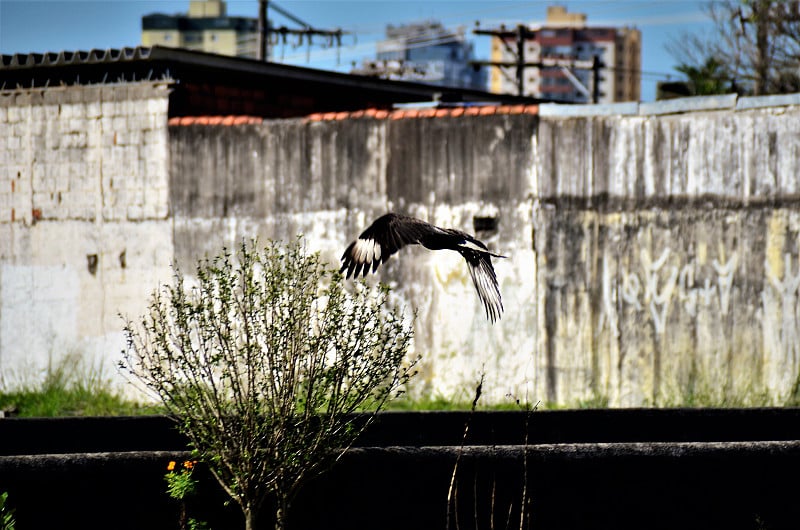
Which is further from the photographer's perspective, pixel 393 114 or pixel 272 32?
pixel 272 32

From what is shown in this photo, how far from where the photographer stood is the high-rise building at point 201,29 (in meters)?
108

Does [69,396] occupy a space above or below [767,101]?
below

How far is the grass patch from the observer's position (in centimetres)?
1024

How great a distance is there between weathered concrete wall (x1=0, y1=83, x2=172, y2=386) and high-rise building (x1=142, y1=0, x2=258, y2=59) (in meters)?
96.5

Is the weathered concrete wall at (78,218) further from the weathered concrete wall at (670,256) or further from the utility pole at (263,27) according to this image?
the utility pole at (263,27)

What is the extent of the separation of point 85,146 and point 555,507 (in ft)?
25.1

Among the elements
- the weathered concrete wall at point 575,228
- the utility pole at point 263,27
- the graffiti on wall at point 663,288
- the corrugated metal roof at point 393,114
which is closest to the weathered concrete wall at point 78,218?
the corrugated metal roof at point 393,114

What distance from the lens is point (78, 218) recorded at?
11305 mm

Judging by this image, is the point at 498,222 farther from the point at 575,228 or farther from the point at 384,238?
the point at 384,238

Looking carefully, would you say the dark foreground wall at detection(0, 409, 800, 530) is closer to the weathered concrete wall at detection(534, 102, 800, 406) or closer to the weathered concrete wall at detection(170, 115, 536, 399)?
the weathered concrete wall at detection(534, 102, 800, 406)

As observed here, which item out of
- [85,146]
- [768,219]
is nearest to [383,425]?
[768,219]

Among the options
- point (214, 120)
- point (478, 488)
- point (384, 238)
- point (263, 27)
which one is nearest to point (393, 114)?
point (214, 120)

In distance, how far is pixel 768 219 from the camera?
880cm

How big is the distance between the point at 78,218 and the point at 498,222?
14.1 ft
